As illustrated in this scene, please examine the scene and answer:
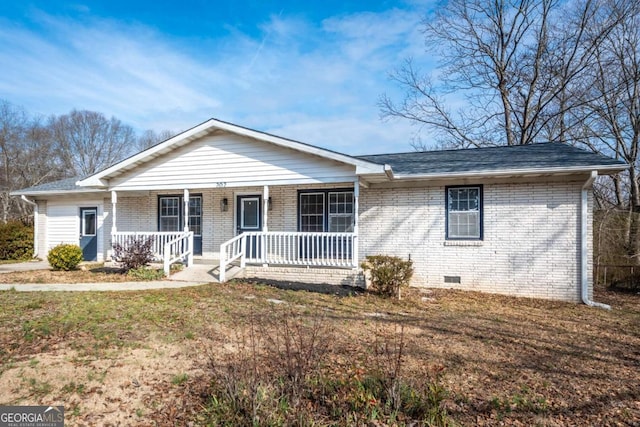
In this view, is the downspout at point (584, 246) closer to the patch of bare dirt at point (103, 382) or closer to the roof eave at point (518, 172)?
the roof eave at point (518, 172)

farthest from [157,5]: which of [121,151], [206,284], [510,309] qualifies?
[121,151]

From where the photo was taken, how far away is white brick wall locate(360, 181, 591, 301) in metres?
9.20

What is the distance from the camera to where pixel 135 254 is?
10.8 meters

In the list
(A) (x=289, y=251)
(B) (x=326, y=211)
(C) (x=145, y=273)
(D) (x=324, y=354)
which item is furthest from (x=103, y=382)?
(B) (x=326, y=211)

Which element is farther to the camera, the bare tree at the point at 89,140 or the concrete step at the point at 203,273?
the bare tree at the point at 89,140

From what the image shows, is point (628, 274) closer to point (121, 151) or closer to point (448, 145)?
point (448, 145)

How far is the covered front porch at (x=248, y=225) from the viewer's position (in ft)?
34.6

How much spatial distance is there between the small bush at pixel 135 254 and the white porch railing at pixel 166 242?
0.26 meters

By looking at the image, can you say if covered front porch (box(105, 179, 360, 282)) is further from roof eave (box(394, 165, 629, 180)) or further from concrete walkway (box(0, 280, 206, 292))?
roof eave (box(394, 165, 629, 180))

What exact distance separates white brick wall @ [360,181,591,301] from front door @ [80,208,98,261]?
11.0m

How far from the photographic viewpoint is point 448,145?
2223 cm

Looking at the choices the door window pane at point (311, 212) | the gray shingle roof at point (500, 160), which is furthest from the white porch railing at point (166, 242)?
the gray shingle roof at point (500, 160)

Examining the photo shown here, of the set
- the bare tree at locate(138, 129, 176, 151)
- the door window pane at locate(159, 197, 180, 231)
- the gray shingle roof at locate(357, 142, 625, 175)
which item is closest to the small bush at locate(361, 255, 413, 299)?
the gray shingle roof at locate(357, 142, 625, 175)

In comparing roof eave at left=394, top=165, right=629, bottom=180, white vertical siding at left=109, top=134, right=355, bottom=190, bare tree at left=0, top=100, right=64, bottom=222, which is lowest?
roof eave at left=394, top=165, right=629, bottom=180
